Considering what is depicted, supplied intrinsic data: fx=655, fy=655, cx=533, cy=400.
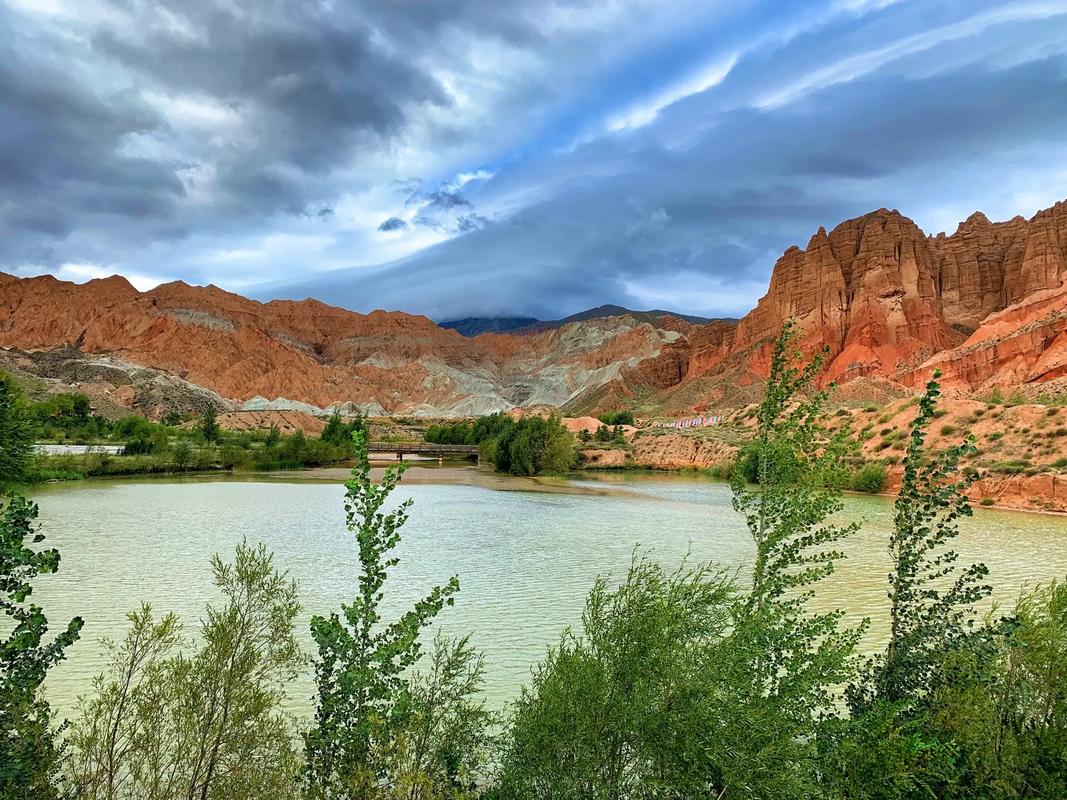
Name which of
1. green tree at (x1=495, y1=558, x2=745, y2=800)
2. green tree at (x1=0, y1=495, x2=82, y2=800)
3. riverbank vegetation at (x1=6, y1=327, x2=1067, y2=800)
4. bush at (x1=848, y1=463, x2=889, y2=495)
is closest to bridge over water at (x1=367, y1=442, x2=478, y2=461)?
bush at (x1=848, y1=463, x2=889, y2=495)

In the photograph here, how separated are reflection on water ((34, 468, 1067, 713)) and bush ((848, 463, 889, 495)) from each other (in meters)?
4.89

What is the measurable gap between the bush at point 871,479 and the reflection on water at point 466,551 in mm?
4893

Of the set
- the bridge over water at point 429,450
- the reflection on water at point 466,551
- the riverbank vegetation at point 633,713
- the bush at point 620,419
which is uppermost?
the bush at point 620,419

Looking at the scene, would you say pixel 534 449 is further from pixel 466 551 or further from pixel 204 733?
pixel 204 733

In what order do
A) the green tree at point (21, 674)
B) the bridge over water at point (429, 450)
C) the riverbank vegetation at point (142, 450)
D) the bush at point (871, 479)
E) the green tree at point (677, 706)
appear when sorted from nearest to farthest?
the green tree at point (21, 674)
the green tree at point (677, 706)
the bush at point (871, 479)
the riverbank vegetation at point (142, 450)
the bridge over water at point (429, 450)

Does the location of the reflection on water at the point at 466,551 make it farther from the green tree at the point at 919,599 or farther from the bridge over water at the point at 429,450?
the bridge over water at the point at 429,450

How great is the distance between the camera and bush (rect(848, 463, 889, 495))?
4684 cm

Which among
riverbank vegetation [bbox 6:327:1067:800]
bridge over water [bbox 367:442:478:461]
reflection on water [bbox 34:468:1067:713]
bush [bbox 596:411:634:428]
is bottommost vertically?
reflection on water [bbox 34:468:1067:713]

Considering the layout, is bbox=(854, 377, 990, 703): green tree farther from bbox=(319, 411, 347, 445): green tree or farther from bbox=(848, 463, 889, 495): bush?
bbox=(319, 411, 347, 445): green tree

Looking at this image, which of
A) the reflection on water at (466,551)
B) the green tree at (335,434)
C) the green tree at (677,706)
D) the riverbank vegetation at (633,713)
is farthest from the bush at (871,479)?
the green tree at (335,434)

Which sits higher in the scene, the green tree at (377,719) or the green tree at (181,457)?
the green tree at (377,719)

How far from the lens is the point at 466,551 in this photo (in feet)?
81.0

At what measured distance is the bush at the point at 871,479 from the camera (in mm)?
46844

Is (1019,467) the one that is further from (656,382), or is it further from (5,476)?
→ (656,382)
